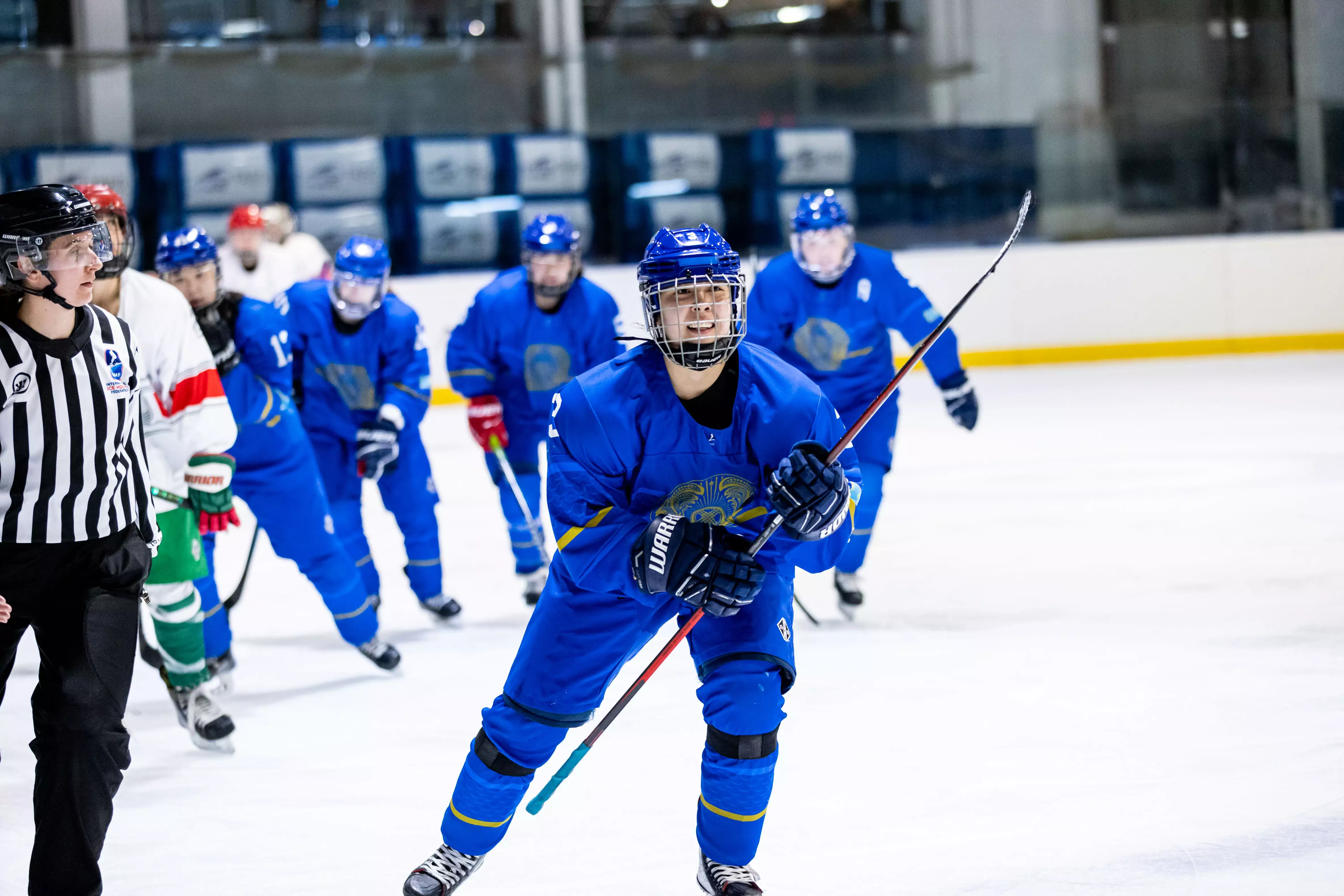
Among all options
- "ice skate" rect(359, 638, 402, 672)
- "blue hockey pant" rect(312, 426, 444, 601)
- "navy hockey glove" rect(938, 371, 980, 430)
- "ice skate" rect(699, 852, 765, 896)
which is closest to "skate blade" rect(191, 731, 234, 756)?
"ice skate" rect(359, 638, 402, 672)

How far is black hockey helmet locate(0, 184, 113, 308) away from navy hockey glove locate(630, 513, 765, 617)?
88cm

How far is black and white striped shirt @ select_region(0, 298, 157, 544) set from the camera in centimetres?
212

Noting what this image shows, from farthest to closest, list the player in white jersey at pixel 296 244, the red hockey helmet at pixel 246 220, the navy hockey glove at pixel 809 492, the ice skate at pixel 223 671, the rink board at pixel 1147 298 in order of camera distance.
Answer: the rink board at pixel 1147 298 < the player in white jersey at pixel 296 244 < the red hockey helmet at pixel 246 220 < the ice skate at pixel 223 671 < the navy hockey glove at pixel 809 492

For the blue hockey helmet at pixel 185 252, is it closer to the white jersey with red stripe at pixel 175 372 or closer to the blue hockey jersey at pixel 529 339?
the white jersey with red stripe at pixel 175 372

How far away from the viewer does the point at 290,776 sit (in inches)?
126

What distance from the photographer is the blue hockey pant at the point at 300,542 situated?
371 centimetres

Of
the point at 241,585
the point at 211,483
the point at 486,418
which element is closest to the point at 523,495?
the point at 486,418

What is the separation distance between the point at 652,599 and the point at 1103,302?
8.62 m

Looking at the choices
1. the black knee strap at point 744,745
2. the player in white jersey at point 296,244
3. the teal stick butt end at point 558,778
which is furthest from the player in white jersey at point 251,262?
the black knee strap at point 744,745

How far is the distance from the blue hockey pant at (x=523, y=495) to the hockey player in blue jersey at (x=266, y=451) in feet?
2.98

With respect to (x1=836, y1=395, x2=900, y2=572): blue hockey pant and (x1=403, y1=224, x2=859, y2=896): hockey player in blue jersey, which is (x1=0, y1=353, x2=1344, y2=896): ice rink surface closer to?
(x1=836, y1=395, x2=900, y2=572): blue hockey pant

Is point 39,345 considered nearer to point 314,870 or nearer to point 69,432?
point 69,432

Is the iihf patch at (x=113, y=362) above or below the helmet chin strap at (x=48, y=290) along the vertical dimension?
below

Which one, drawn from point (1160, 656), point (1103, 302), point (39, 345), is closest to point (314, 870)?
point (39, 345)
